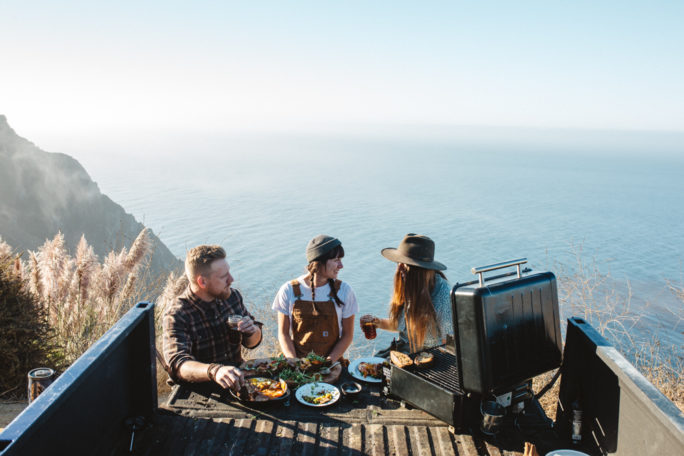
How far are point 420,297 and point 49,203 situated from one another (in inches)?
1539

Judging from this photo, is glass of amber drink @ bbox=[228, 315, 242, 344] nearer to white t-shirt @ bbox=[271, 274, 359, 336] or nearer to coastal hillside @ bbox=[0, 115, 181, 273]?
white t-shirt @ bbox=[271, 274, 359, 336]

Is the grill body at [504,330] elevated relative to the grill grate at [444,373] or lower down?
elevated

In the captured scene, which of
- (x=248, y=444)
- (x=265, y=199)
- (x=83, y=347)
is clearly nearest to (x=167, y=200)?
(x=265, y=199)

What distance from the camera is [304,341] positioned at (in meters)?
4.24

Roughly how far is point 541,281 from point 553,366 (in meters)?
0.49

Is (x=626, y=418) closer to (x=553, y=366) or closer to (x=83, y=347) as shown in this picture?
(x=553, y=366)

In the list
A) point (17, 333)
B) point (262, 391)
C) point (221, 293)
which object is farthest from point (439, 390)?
point (17, 333)

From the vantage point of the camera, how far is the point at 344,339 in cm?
428

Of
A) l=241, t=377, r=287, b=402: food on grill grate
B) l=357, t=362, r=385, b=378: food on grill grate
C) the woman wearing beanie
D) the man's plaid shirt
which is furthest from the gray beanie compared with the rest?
l=241, t=377, r=287, b=402: food on grill grate

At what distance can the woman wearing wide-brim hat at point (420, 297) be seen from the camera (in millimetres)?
3955

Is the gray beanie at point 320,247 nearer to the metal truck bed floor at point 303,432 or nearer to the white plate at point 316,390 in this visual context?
the white plate at point 316,390

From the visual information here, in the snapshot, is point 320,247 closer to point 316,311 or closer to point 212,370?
point 316,311

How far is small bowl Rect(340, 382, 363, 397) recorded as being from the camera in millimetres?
2892

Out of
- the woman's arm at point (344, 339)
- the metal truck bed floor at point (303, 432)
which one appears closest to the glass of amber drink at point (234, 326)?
the metal truck bed floor at point (303, 432)
